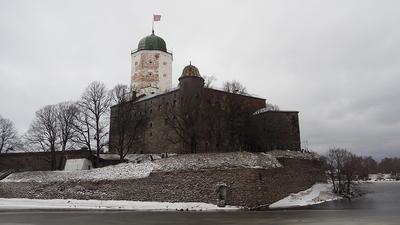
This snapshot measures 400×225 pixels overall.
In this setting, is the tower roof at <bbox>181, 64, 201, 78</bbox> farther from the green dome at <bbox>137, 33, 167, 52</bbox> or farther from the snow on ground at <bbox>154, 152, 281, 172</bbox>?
the snow on ground at <bbox>154, 152, 281, 172</bbox>

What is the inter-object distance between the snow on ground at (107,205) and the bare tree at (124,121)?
42.4 feet

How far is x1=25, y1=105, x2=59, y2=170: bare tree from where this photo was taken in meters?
61.5

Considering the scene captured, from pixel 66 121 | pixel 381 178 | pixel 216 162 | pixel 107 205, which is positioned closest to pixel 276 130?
pixel 216 162

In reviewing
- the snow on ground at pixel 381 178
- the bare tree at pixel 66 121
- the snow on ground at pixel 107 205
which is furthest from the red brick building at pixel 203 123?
the snow on ground at pixel 381 178

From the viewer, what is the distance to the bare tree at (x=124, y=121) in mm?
54625

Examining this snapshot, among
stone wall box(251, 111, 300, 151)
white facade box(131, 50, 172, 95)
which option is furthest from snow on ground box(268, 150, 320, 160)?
white facade box(131, 50, 172, 95)

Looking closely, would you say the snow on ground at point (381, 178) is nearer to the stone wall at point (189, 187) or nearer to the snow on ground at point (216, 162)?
the stone wall at point (189, 187)

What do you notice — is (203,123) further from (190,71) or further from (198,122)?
(190,71)

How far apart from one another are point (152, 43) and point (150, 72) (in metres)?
4.95

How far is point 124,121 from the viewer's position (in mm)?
54750

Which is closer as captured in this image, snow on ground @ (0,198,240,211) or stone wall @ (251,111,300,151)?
snow on ground @ (0,198,240,211)

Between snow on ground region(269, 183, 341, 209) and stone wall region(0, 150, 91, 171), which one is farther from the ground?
stone wall region(0, 150, 91, 171)

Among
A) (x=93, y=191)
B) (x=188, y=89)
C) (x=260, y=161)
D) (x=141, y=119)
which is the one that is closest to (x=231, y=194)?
(x=260, y=161)

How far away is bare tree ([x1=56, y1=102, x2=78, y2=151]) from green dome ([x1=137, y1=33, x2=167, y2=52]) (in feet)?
49.4
